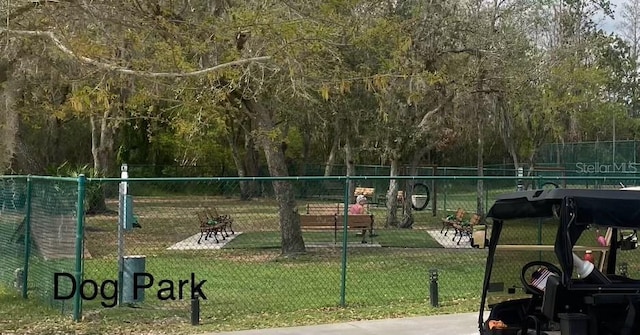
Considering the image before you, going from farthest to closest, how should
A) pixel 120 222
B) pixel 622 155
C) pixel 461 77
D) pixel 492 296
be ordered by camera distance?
pixel 622 155, pixel 461 77, pixel 120 222, pixel 492 296

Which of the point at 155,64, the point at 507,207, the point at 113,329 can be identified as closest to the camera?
the point at 507,207

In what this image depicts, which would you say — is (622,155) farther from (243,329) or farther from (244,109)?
(243,329)

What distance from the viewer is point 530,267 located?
19.8 feet

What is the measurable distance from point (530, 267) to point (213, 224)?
11.4 metres

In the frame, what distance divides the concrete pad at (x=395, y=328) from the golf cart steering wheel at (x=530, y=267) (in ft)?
11.8

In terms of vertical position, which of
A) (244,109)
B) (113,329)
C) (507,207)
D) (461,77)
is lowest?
(113,329)

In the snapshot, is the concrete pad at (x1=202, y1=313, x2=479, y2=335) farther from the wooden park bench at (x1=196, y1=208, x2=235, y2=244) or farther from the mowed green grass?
the wooden park bench at (x1=196, y1=208, x2=235, y2=244)

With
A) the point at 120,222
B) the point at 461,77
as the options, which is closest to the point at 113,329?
A: the point at 120,222

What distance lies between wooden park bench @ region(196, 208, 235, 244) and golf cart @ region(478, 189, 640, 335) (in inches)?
420

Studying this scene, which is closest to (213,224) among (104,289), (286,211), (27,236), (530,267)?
(286,211)

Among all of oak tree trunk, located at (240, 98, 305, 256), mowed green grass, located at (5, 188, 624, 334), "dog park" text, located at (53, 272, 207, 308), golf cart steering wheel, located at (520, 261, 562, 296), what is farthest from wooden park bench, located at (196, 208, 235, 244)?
golf cart steering wheel, located at (520, 261, 562, 296)

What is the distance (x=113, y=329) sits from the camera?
9516mm

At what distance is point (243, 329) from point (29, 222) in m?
4.01

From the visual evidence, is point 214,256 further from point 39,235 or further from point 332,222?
point 39,235
